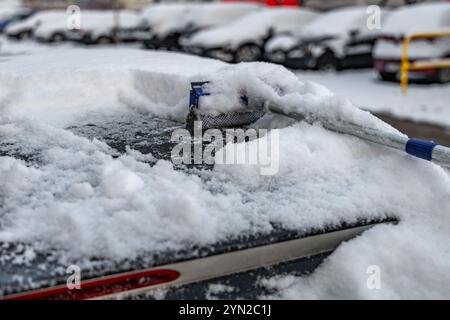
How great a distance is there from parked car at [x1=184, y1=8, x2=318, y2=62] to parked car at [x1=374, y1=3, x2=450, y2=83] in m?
3.74

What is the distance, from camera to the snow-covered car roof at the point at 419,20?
11227mm

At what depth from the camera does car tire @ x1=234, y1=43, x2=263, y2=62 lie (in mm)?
14617

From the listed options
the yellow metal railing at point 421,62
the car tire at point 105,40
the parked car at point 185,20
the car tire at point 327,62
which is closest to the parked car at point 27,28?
the car tire at point 105,40

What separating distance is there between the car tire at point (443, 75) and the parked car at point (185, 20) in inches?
316

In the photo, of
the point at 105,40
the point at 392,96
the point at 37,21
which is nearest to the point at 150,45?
the point at 105,40

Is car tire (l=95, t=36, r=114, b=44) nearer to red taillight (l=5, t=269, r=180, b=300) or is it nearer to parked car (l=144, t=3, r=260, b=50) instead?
parked car (l=144, t=3, r=260, b=50)

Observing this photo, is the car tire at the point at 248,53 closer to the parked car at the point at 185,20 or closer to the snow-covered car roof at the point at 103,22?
the parked car at the point at 185,20

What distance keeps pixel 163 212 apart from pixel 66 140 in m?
0.83

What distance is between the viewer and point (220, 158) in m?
2.16

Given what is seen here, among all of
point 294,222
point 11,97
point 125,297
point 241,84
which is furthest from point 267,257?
point 11,97

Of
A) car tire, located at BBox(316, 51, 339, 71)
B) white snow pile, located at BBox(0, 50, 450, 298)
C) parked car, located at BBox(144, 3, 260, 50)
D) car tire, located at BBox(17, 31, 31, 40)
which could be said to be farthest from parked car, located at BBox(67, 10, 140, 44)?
white snow pile, located at BBox(0, 50, 450, 298)

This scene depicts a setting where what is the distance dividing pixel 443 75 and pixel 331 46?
117 inches

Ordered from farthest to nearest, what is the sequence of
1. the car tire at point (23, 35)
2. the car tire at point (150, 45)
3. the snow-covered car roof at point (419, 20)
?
the car tire at point (23, 35)
the car tire at point (150, 45)
the snow-covered car roof at point (419, 20)

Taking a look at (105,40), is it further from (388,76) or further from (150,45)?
(388,76)
